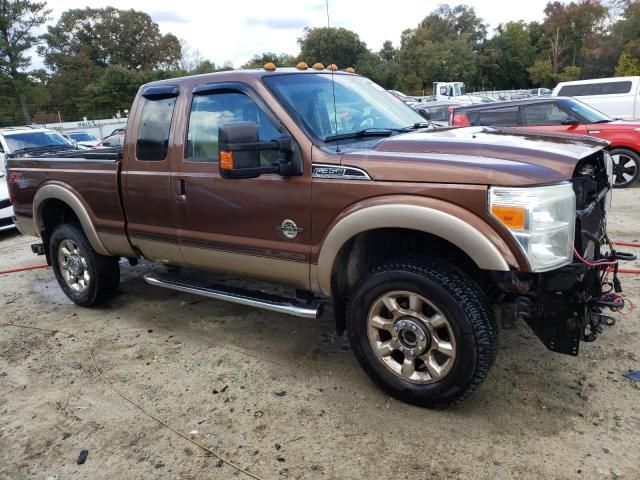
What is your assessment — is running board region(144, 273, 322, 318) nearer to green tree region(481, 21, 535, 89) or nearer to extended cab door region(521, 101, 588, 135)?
extended cab door region(521, 101, 588, 135)

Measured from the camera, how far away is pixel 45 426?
3.14m

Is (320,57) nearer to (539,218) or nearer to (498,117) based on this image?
(498,117)

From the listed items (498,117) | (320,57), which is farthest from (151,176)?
(320,57)

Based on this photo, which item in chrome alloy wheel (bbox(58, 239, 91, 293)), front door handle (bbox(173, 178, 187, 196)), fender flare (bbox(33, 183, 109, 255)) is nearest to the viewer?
front door handle (bbox(173, 178, 187, 196))

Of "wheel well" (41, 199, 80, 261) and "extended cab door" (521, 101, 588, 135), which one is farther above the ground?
"extended cab door" (521, 101, 588, 135)

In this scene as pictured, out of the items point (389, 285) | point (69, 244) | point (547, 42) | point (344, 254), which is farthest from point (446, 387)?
point (547, 42)

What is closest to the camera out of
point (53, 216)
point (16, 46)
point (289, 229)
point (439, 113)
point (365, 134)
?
point (289, 229)

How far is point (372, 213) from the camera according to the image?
9.54 feet

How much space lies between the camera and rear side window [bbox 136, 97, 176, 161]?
13.1ft

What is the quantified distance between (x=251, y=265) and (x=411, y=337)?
1.25 m

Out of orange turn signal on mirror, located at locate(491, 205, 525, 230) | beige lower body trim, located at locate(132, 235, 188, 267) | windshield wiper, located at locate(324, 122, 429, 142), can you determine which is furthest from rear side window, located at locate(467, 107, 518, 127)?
orange turn signal on mirror, located at locate(491, 205, 525, 230)

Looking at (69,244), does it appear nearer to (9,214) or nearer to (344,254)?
(344,254)

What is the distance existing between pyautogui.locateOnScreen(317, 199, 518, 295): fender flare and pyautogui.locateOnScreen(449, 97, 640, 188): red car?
7.01m

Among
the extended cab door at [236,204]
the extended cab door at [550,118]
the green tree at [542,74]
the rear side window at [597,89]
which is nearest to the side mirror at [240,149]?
the extended cab door at [236,204]
